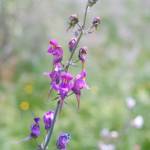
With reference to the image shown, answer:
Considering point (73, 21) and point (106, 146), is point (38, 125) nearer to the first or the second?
point (73, 21)

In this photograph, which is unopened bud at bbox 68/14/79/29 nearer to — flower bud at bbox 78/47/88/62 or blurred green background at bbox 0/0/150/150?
flower bud at bbox 78/47/88/62

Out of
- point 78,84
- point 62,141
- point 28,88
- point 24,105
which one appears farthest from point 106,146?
point 78,84

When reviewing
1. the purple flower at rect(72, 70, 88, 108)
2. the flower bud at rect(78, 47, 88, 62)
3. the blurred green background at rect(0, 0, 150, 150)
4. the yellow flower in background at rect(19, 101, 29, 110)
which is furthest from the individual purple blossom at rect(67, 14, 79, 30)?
the yellow flower in background at rect(19, 101, 29, 110)

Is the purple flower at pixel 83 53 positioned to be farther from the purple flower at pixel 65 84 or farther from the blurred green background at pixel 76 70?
the blurred green background at pixel 76 70

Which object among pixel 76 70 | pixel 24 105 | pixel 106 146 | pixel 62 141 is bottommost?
pixel 62 141

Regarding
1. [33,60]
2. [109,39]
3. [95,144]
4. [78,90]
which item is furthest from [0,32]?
[78,90]

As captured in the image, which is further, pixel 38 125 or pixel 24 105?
pixel 24 105

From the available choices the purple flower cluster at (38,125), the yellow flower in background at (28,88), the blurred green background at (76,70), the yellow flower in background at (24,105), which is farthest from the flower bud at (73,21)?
the yellow flower in background at (28,88)
